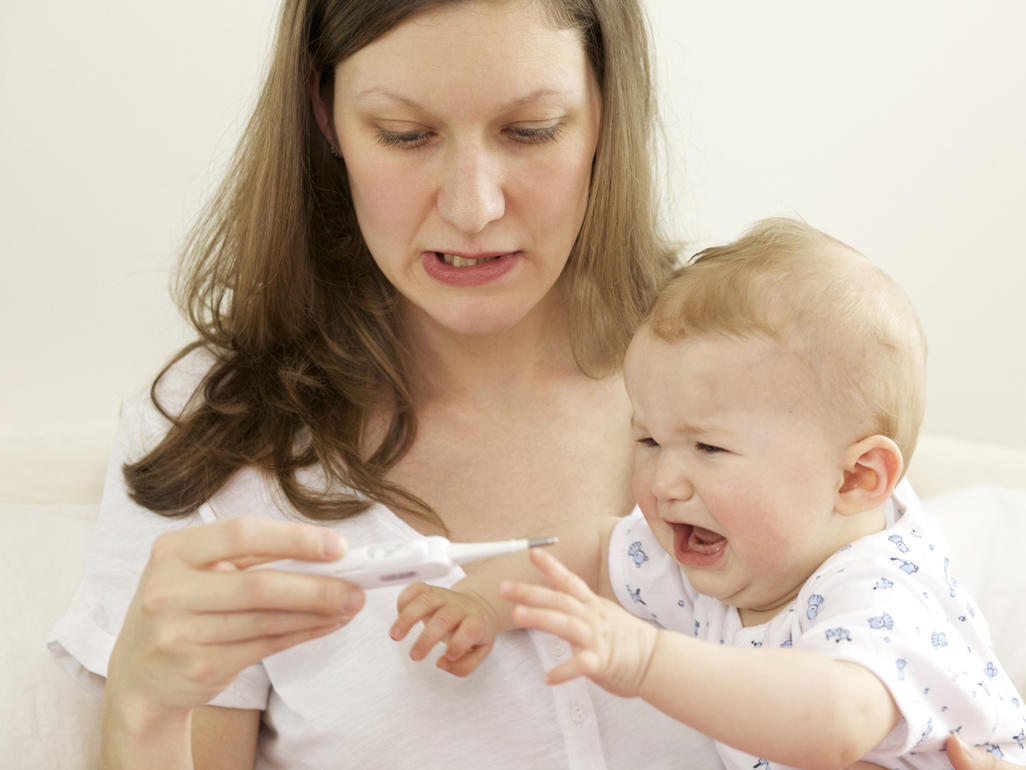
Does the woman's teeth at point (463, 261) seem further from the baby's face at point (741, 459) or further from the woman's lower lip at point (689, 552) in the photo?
the woman's lower lip at point (689, 552)

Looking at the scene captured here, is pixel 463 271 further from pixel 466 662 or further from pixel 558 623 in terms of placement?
pixel 558 623

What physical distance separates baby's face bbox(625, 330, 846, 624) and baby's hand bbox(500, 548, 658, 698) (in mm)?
252

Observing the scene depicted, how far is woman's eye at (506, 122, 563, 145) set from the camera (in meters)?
1.45

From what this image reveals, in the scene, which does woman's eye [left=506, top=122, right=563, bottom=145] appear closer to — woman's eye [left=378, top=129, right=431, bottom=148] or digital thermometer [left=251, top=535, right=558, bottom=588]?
woman's eye [left=378, top=129, right=431, bottom=148]

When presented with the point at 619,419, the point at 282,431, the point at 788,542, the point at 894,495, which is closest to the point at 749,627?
the point at 788,542

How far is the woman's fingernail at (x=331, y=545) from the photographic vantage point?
1030mm

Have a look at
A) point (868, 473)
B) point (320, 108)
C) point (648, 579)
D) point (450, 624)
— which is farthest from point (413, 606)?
point (320, 108)

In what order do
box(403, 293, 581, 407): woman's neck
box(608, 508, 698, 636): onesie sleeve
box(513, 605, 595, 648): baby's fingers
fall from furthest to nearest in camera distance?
box(403, 293, 581, 407): woman's neck
box(608, 508, 698, 636): onesie sleeve
box(513, 605, 595, 648): baby's fingers

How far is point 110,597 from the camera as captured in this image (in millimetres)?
1529

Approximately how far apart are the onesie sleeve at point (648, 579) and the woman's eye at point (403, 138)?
55 centimetres

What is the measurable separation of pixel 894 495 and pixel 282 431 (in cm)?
82

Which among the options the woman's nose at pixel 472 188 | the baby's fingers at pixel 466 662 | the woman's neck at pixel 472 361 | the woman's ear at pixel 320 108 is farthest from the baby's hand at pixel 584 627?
the woman's ear at pixel 320 108

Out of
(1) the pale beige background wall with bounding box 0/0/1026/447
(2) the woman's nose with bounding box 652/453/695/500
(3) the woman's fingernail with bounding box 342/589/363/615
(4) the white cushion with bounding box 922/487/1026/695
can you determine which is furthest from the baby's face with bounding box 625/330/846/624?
(1) the pale beige background wall with bounding box 0/0/1026/447

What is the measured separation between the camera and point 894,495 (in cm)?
145
